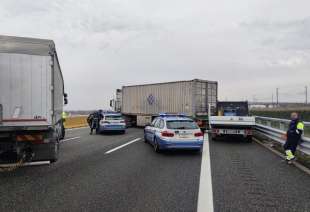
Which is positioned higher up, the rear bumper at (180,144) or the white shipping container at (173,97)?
the white shipping container at (173,97)

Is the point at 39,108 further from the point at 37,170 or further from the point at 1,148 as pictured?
the point at 37,170

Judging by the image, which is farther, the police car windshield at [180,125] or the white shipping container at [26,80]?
the police car windshield at [180,125]

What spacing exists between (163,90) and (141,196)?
1774 cm

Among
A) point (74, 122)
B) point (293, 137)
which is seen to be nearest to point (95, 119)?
point (74, 122)

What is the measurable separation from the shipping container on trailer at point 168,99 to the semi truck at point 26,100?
14062 mm

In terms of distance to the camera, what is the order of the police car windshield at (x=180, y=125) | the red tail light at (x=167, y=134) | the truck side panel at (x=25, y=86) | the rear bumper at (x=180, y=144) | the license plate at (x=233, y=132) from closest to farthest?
1. the truck side panel at (x=25, y=86)
2. the rear bumper at (x=180, y=144)
3. the red tail light at (x=167, y=134)
4. the police car windshield at (x=180, y=125)
5. the license plate at (x=233, y=132)

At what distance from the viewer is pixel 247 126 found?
13812 mm

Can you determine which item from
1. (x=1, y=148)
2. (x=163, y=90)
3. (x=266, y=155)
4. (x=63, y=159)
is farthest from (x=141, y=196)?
(x=163, y=90)

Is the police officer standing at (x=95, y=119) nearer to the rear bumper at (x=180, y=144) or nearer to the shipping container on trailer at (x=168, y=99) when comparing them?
the shipping container on trailer at (x=168, y=99)

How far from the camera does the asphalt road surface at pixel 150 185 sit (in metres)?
4.70

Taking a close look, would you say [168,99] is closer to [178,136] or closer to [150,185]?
[178,136]

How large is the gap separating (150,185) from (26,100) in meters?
3.52

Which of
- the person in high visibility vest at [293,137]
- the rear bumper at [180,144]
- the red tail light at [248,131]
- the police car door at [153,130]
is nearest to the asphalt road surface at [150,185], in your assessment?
the person in high visibility vest at [293,137]

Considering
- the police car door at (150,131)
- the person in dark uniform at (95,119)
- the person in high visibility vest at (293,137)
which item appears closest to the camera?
the person in high visibility vest at (293,137)
